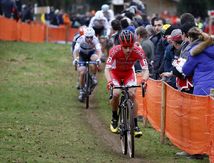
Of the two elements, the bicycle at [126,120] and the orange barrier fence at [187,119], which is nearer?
the orange barrier fence at [187,119]

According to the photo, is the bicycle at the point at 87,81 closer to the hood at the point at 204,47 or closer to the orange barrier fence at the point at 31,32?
the hood at the point at 204,47

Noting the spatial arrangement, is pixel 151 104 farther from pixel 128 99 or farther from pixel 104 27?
pixel 104 27

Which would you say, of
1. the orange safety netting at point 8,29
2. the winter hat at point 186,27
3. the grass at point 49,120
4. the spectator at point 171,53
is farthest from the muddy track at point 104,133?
the orange safety netting at point 8,29

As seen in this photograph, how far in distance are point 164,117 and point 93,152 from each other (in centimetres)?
210

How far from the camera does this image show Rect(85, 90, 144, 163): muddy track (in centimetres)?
1332

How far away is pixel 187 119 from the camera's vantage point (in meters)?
12.6

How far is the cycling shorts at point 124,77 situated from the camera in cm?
1400

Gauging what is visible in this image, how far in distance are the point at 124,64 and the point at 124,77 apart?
12.2 inches

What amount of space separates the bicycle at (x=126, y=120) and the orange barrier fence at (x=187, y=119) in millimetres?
825

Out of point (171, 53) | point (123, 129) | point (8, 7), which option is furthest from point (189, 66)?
point (8, 7)

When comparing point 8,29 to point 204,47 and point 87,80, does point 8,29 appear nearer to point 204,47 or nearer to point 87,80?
point 87,80

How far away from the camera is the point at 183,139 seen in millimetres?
13078

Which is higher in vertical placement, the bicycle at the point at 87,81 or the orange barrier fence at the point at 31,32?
the bicycle at the point at 87,81

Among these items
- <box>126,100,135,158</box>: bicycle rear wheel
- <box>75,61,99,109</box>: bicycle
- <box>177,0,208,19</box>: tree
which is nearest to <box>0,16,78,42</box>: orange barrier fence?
<box>177,0,208,19</box>: tree
